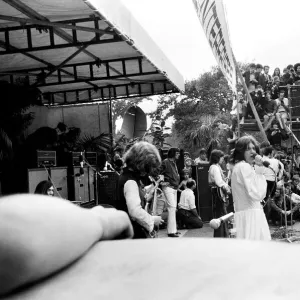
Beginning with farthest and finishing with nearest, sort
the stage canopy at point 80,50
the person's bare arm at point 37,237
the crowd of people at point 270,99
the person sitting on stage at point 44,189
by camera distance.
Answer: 1. the crowd of people at point 270,99
2. the person sitting on stage at point 44,189
3. the stage canopy at point 80,50
4. the person's bare arm at point 37,237

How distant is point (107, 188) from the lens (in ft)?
32.4

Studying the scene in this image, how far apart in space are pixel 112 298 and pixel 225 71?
7.71m

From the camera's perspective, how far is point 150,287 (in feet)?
1.50

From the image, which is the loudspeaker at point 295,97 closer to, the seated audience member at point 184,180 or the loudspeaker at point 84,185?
the seated audience member at point 184,180

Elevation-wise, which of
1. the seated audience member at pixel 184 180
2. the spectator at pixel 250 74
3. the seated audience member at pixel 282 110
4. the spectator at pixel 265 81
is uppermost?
the spectator at pixel 250 74

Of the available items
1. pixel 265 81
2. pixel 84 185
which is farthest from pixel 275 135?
pixel 84 185

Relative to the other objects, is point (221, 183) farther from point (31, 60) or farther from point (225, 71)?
point (31, 60)

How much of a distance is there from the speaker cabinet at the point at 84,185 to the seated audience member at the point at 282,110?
186 inches

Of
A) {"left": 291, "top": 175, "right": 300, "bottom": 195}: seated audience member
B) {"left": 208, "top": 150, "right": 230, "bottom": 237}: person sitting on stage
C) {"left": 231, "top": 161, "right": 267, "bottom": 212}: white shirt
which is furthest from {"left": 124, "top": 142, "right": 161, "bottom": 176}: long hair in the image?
{"left": 291, "top": 175, "right": 300, "bottom": 195}: seated audience member

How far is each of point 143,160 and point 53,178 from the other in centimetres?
538

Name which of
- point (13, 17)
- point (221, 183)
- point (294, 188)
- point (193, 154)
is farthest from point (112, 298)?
point (193, 154)

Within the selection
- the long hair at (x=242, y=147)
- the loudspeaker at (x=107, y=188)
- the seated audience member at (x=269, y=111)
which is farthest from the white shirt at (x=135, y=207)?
the seated audience member at (x=269, y=111)

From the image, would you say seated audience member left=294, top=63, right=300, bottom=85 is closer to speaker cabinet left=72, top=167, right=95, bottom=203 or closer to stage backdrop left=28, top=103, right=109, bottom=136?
stage backdrop left=28, top=103, right=109, bottom=136

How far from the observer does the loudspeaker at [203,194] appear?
34.3 feet
